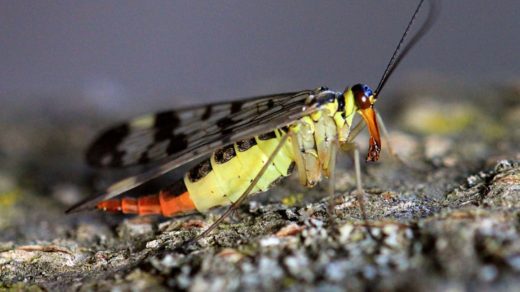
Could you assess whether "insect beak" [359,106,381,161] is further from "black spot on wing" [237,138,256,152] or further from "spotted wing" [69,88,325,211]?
"black spot on wing" [237,138,256,152]

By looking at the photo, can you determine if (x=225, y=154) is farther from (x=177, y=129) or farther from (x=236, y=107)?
(x=177, y=129)

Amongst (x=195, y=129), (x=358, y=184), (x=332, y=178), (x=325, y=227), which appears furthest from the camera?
(x=195, y=129)

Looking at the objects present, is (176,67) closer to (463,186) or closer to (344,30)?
(344,30)

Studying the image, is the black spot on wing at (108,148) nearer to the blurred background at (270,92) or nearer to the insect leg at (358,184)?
the blurred background at (270,92)

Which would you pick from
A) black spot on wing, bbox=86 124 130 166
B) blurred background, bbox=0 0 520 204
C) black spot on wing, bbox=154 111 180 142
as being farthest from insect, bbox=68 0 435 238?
blurred background, bbox=0 0 520 204

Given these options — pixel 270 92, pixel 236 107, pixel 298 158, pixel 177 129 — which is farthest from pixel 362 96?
pixel 270 92

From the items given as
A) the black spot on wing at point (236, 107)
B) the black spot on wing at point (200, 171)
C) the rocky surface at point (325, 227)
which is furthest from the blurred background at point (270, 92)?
the black spot on wing at point (236, 107)

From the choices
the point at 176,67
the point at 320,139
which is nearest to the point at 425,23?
the point at 320,139
